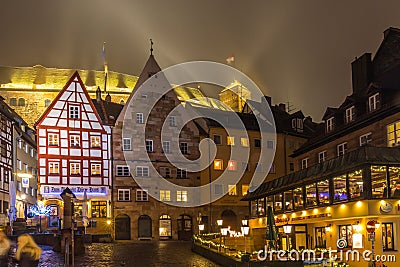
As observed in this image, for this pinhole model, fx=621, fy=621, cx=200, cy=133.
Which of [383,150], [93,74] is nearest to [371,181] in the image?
[383,150]

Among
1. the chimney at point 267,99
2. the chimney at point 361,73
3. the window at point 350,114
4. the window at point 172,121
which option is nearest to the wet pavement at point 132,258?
the window at point 350,114

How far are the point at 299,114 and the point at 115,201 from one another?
26.0 m

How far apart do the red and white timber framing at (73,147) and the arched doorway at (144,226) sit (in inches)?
170

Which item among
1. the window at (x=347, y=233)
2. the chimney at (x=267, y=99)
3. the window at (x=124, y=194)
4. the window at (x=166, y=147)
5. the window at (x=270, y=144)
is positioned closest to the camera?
the window at (x=347, y=233)

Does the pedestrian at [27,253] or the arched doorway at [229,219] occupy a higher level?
the pedestrian at [27,253]

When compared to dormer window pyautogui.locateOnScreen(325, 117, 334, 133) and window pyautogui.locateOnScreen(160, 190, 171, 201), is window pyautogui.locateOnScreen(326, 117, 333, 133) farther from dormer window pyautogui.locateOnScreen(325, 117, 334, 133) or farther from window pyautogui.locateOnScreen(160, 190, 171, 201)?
window pyautogui.locateOnScreen(160, 190, 171, 201)

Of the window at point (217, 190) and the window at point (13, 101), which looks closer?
the window at point (217, 190)

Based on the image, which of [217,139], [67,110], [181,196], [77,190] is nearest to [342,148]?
[181,196]

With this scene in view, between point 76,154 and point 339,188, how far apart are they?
115 ft

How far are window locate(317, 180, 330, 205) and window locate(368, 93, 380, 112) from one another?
7007 millimetres

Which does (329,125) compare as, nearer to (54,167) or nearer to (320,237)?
(320,237)

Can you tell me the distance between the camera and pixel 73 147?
210 ft

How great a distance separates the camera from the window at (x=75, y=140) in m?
63.9

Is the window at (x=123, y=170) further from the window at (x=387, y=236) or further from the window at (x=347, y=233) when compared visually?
the window at (x=387, y=236)
